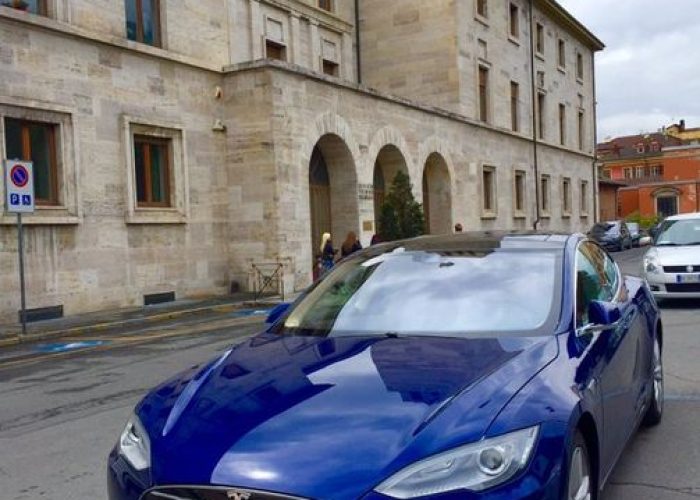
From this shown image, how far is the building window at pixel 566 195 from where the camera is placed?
142 ft

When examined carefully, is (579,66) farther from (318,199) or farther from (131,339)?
(131,339)

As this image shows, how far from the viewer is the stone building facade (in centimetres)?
1517

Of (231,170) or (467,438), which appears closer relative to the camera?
(467,438)

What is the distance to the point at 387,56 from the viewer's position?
30766 millimetres

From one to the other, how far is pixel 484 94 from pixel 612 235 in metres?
10.0

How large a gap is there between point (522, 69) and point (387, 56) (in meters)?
9.89

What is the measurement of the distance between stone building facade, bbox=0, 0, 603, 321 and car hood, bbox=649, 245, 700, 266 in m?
9.51

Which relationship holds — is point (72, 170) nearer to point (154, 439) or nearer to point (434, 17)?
point (154, 439)

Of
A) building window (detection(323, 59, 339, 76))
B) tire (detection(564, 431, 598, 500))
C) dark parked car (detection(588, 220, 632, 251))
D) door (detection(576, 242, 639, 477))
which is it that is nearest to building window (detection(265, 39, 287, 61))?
building window (detection(323, 59, 339, 76))

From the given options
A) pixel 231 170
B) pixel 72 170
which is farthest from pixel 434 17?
pixel 72 170

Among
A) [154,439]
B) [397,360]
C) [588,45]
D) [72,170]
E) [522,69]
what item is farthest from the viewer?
[588,45]

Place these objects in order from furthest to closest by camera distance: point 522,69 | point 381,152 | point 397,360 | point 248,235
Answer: point 522,69 < point 381,152 < point 248,235 < point 397,360

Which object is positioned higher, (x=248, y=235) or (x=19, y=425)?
(x=248, y=235)

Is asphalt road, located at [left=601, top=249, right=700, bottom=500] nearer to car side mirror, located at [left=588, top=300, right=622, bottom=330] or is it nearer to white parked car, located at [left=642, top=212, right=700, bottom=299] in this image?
car side mirror, located at [left=588, top=300, right=622, bottom=330]
